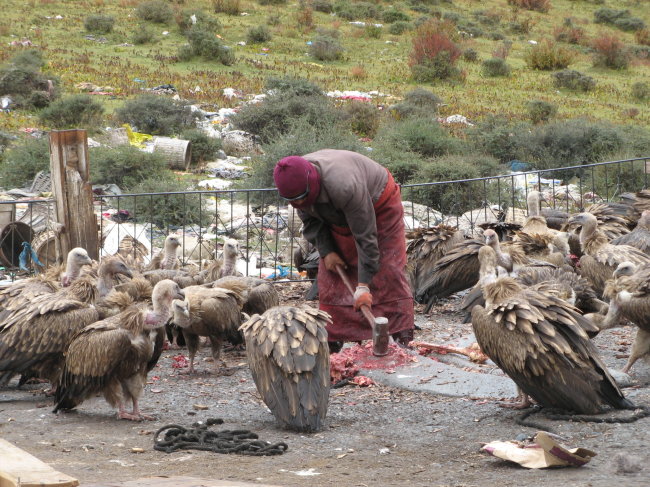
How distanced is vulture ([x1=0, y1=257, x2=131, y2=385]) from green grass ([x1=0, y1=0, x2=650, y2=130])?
14.2m

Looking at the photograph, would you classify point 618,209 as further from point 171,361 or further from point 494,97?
point 494,97

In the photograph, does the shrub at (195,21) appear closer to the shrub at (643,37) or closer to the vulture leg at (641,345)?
the shrub at (643,37)

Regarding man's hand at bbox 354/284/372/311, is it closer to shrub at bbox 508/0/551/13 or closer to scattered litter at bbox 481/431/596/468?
scattered litter at bbox 481/431/596/468

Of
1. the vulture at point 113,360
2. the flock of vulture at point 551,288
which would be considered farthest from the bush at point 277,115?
the vulture at point 113,360

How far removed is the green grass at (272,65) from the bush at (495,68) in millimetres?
408

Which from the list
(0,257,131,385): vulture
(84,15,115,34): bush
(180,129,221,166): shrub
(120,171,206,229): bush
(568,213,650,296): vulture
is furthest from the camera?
(84,15,115,34): bush

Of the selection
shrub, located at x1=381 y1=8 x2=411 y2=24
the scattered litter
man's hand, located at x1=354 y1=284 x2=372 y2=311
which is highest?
shrub, located at x1=381 y1=8 x2=411 y2=24

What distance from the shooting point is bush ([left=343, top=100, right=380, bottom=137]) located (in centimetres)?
2203

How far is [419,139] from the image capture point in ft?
65.3

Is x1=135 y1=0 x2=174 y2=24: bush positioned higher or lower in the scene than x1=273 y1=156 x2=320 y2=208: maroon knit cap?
higher

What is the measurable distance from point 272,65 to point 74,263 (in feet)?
68.6

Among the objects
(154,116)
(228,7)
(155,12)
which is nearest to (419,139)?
(154,116)

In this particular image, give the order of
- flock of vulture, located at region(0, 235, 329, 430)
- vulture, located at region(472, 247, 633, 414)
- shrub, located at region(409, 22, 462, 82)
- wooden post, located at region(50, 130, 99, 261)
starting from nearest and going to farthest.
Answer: vulture, located at region(472, 247, 633, 414) < flock of vulture, located at region(0, 235, 329, 430) < wooden post, located at region(50, 130, 99, 261) < shrub, located at region(409, 22, 462, 82)

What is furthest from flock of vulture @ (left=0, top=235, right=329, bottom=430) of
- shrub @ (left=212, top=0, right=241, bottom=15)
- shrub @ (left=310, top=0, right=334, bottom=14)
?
shrub @ (left=310, top=0, right=334, bottom=14)
